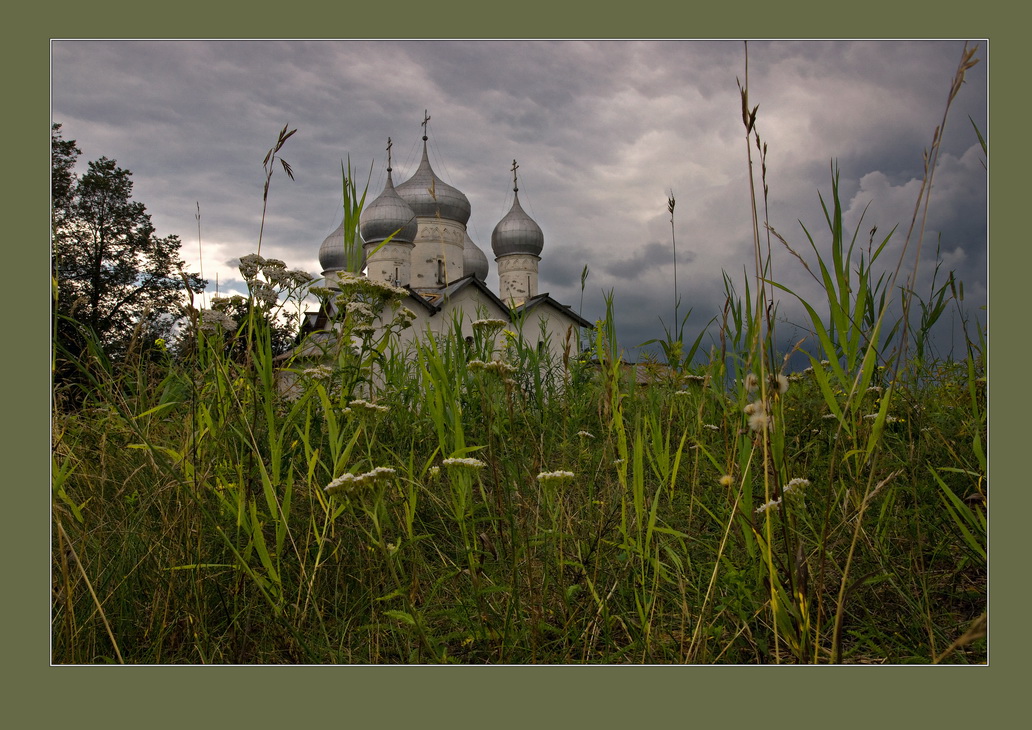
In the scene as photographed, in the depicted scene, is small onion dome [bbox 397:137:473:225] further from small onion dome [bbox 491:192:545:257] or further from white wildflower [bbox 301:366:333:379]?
Answer: white wildflower [bbox 301:366:333:379]

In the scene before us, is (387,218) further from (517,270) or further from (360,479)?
(360,479)

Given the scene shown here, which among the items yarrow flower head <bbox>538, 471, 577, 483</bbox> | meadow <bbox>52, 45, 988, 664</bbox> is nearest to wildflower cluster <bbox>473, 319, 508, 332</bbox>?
meadow <bbox>52, 45, 988, 664</bbox>

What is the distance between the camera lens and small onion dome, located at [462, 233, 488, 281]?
1342 inches

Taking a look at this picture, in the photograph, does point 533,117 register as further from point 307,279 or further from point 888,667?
point 888,667

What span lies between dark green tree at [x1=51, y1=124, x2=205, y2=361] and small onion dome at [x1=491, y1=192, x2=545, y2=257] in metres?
29.4

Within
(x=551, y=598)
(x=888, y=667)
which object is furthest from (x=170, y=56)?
(x=888, y=667)

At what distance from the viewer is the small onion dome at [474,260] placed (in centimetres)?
3409

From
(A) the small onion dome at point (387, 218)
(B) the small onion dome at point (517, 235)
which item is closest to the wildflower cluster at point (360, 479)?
(A) the small onion dome at point (387, 218)

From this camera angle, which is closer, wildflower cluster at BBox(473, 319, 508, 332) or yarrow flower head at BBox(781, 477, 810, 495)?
yarrow flower head at BBox(781, 477, 810, 495)

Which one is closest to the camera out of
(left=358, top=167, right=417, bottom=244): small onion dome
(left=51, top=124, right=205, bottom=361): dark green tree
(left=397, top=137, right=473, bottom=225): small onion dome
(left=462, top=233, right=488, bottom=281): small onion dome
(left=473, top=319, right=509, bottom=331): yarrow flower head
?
(left=51, top=124, right=205, bottom=361): dark green tree

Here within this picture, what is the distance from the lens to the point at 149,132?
238cm

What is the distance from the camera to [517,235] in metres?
31.5

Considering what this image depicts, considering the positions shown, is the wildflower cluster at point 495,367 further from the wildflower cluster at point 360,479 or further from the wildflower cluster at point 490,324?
the wildflower cluster at point 490,324

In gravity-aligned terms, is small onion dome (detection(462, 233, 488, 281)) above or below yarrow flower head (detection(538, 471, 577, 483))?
above
